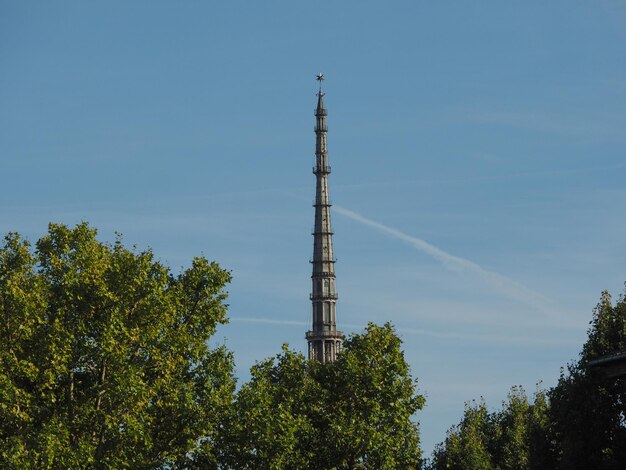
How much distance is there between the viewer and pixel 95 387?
178ft

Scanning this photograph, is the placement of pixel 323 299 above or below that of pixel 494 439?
above

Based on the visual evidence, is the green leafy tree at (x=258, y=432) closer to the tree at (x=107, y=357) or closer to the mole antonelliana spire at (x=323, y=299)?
the tree at (x=107, y=357)

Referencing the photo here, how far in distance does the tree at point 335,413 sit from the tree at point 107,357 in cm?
159

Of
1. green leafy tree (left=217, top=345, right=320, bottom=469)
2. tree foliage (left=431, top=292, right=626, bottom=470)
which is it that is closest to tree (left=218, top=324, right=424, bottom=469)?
green leafy tree (left=217, top=345, right=320, bottom=469)

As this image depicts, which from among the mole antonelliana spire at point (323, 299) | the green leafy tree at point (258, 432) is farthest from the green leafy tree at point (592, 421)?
the mole antonelliana spire at point (323, 299)

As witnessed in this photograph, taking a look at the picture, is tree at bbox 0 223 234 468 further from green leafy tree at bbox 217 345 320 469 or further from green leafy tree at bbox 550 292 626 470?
green leafy tree at bbox 550 292 626 470

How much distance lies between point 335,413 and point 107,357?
13835 mm

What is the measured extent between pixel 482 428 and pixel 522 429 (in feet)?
20.0

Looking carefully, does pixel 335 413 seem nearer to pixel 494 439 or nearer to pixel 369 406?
pixel 369 406

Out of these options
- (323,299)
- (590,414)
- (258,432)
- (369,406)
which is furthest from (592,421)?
(323,299)

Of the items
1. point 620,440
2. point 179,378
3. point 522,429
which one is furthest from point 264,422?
point 522,429

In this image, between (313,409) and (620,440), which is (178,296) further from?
(620,440)

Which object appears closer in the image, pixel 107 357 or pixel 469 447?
pixel 107 357

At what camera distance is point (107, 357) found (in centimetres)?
5409
